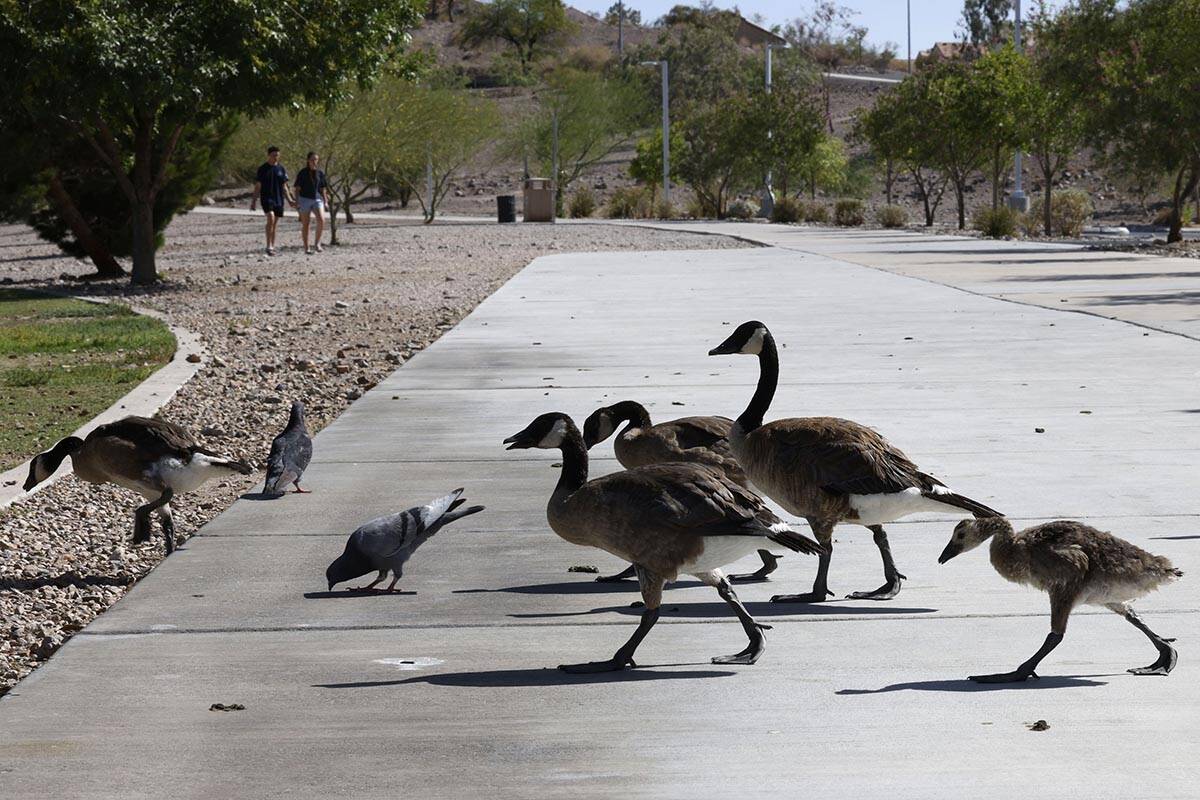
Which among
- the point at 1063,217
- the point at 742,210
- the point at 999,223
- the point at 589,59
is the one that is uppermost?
the point at 589,59

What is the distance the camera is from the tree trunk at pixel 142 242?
1038 inches

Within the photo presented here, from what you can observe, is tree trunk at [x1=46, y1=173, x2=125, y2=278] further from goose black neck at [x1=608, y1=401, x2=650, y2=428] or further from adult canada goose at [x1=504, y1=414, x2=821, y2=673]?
adult canada goose at [x1=504, y1=414, x2=821, y2=673]

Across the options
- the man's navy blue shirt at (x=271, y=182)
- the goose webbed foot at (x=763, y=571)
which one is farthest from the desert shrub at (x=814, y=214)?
the goose webbed foot at (x=763, y=571)

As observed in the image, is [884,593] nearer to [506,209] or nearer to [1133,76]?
[1133,76]

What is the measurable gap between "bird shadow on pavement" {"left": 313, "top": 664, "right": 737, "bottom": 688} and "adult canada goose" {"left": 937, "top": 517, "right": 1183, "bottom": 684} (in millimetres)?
1000

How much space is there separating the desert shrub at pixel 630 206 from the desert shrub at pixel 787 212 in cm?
707

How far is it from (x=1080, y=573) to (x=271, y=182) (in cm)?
2860

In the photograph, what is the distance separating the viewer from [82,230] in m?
28.2

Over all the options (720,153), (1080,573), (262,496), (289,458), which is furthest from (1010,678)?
(720,153)

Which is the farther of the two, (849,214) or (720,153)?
(720,153)

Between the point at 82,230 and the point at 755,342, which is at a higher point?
the point at 82,230

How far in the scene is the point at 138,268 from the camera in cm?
2639

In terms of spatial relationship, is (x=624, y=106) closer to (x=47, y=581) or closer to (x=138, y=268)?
(x=138, y=268)

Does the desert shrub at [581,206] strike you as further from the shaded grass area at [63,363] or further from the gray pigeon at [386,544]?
the gray pigeon at [386,544]
